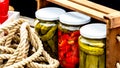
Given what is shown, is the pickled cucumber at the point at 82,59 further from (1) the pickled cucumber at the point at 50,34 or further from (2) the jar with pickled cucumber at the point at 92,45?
(1) the pickled cucumber at the point at 50,34

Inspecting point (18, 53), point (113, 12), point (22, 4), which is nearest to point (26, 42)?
point (18, 53)

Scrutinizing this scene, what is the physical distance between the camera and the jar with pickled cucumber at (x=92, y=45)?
0.87 m

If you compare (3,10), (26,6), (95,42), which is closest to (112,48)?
(95,42)

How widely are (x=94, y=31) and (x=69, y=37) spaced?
92 mm

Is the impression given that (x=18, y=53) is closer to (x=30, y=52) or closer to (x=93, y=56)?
(x=30, y=52)

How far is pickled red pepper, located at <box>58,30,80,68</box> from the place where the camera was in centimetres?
95

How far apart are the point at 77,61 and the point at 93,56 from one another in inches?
3.7

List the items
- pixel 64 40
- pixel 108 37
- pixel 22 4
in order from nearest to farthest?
1. pixel 108 37
2. pixel 64 40
3. pixel 22 4

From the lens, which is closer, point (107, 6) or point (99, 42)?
point (99, 42)

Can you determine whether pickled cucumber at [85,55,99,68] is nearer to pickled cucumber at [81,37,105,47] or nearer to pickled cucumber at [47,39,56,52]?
pickled cucumber at [81,37,105,47]

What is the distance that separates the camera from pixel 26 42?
89 centimetres

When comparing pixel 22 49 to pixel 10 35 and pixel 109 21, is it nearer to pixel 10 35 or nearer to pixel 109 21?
pixel 10 35

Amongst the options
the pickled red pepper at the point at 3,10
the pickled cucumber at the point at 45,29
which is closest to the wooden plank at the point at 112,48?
the pickled cucumber at the point at 45,29

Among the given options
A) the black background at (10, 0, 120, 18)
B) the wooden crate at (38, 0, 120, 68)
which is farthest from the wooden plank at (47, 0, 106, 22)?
the black background at (10, 0, 120, 18)
